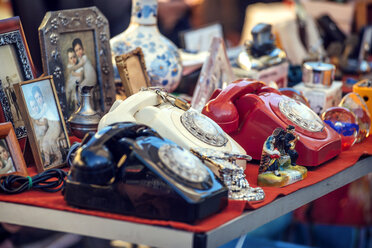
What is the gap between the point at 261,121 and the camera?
4.37 feet

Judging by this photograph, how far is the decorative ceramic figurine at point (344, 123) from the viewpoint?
4.83 ft

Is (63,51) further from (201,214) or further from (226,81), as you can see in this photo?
(201,214)

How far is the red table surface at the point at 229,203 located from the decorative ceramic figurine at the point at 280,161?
0.02m

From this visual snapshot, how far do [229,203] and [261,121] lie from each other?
33 centimetres

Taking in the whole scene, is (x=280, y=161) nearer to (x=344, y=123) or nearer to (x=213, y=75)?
(x=344, y=123)

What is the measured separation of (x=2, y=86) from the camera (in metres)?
1.26

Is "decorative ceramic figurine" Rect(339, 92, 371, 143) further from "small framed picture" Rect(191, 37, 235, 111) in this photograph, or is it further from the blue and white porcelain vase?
the blue and white porcelain vase

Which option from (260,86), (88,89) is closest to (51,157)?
(88,89)

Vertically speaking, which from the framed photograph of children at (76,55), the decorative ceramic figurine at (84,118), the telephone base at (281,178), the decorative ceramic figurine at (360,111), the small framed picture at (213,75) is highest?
the framed photograph of children at (76,55)

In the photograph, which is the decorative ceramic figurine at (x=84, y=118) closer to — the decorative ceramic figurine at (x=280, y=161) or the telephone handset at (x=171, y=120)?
the telephone handset at (x=171, y=120)

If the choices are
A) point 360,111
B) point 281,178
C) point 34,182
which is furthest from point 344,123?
point 34,182

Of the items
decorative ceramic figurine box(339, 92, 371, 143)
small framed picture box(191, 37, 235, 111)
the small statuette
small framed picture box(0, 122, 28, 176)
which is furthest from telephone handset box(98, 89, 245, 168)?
decorative ceramic figurine box(339, 92, 371, 143)

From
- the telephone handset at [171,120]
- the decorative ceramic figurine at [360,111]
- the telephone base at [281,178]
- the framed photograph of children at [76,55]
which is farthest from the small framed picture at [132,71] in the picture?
the decorative ceramic figurine at [360,111]

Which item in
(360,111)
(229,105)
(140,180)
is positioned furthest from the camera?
(360,111)
